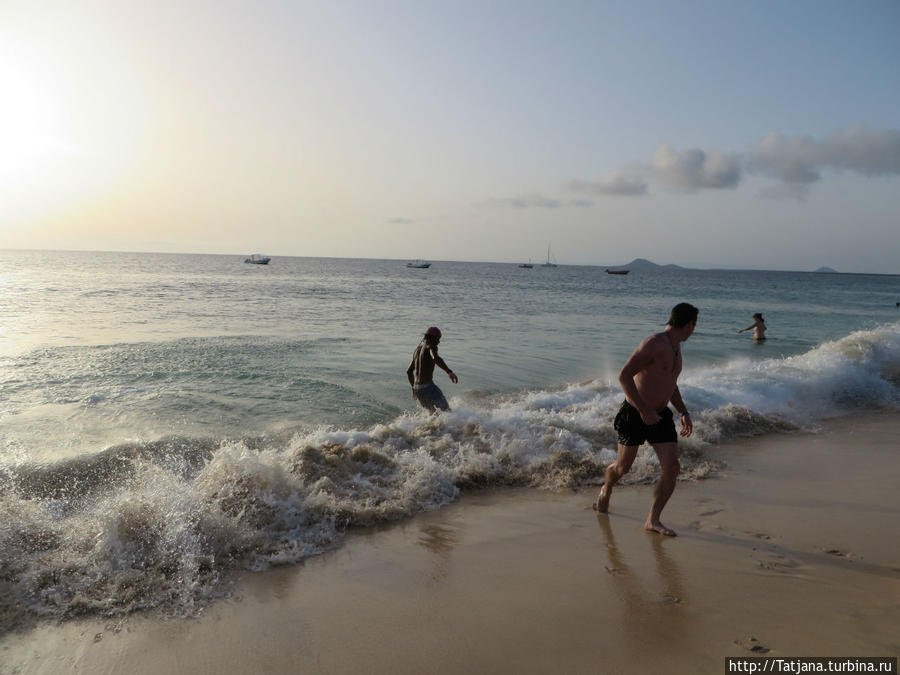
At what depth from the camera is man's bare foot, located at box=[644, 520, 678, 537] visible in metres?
4.79

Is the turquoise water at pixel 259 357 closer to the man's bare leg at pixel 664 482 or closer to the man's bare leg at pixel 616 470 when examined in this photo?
the man's bare leg at pixel 616 470

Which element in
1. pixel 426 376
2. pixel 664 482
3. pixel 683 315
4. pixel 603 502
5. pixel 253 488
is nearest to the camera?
pixel 683 315

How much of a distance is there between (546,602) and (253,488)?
300 centimetres

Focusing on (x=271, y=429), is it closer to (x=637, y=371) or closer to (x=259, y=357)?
(x=259, y=357)

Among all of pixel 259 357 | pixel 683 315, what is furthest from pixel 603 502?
pixel 259 357

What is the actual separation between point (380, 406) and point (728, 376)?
7.85 metres

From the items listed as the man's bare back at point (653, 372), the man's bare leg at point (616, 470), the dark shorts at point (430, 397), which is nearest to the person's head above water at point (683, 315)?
the man's bare back at point (653, 372)

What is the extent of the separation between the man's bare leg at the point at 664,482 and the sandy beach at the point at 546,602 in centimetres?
12

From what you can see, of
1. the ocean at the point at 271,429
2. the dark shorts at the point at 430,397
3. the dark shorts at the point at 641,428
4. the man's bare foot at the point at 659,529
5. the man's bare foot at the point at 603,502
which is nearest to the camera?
the ocean at the point at 271,429

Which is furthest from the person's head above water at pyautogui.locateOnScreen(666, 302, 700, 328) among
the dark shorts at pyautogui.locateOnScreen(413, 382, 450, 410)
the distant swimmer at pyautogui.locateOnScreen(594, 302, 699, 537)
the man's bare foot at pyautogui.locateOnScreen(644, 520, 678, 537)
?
the dark shorts at pyautogui.locateOnScreen(413, 382, 450, 410)

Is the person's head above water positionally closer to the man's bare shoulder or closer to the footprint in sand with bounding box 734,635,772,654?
the man's bare shoulder

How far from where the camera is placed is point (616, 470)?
5.13 metres

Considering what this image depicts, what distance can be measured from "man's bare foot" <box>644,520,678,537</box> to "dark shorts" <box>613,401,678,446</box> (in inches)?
29.3

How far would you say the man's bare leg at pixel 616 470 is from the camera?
4.94 meters
